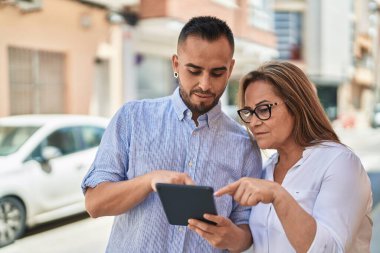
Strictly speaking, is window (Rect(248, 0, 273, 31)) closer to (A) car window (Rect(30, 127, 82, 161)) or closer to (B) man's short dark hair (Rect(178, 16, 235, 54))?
(A) car window (Rect(30, 127, 82, 161))

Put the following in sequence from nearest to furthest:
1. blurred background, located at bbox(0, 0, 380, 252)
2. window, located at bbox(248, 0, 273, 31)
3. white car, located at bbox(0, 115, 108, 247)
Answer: white car, located at bbox(0, 115, 108, 247) < blurred background, located at bbox(0, 0, 380, 252) < window, located at bbox(248, 0, 273, 31)

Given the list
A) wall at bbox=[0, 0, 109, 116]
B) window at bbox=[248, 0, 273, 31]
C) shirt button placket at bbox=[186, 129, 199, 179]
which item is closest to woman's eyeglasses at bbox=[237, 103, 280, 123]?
shirt button placket at bbox=[186, 129, 199, 179]

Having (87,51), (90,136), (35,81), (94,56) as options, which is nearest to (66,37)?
(87,51)

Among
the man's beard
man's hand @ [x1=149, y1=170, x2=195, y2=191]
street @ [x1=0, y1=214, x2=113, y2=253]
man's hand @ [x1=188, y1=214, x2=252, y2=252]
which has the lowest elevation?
street @ [x1=0, y1=214, x2=113, y2=253]

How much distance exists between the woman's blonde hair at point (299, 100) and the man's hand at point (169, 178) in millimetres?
561

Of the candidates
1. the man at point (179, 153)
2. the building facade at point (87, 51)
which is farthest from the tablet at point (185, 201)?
the building facade at point (87, 51)

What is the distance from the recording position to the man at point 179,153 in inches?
66.9

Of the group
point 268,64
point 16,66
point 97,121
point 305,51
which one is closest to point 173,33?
point 16,66

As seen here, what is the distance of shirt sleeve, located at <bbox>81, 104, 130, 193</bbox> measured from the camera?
1.70m

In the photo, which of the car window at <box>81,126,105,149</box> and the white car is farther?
the car window at <box>81,126,105,149</box>

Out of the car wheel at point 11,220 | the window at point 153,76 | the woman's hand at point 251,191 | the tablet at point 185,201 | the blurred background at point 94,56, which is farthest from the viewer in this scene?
the window at point 153,76

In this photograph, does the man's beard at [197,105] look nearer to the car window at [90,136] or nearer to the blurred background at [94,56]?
the blurred background at [94,56]

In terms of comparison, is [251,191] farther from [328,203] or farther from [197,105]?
[197,105]

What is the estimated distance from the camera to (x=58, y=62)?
11.3 meters
